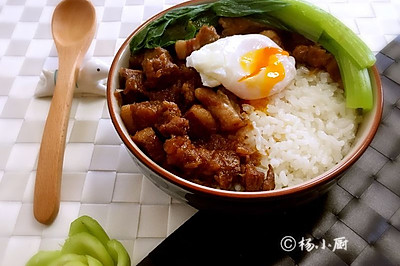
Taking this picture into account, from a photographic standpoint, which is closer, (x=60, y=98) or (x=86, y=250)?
(x=86, y=250)

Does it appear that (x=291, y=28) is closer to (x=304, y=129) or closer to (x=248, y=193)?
(x=304, y=129)

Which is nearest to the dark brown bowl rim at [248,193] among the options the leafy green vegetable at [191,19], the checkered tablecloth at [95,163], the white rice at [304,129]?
the white rice at [304,129]

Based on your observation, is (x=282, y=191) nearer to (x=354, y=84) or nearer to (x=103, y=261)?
(x=354, y=84)

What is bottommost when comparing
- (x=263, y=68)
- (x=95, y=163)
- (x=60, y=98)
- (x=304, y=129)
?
(x=95, y=163)

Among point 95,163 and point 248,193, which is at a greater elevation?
point 248,193

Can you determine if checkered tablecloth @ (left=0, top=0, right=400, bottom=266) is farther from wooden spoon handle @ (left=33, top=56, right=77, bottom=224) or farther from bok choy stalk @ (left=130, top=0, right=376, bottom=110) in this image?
bok choy stalk @ (left=130, top=0, right=376, bottom=110)

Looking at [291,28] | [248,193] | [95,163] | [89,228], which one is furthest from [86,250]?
[291,28]

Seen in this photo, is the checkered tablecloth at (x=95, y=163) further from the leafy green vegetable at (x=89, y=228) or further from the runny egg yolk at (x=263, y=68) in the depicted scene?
the runny egg yolk at (x=263, y=68)
